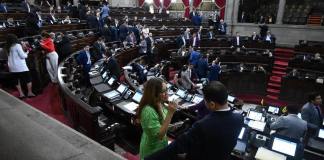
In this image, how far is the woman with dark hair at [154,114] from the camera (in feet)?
6.92

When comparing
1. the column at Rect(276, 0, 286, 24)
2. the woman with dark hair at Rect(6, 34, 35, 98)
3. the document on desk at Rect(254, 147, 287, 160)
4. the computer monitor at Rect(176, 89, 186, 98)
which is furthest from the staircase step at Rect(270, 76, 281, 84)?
the woman with dark hair at Rect(6, 34, 35, 98)

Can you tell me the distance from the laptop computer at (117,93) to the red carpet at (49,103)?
931 mm

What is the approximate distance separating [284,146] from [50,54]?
18.0 ft

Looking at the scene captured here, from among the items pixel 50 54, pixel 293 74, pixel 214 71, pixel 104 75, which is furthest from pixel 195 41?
Answer: pixel 50 54

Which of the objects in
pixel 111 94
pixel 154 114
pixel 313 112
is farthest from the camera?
pixel 111 94

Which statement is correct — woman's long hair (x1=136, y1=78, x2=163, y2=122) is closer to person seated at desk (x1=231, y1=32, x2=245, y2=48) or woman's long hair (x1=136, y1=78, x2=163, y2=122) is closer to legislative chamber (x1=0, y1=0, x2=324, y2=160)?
legislative chamber (x1=0, y1=0, x2=324, y2=160)

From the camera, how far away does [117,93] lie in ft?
18.0

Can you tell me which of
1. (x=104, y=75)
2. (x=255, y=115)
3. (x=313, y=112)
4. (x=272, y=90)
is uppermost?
(x=104, y=75)

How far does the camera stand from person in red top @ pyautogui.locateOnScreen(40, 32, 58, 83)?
20.7 ft

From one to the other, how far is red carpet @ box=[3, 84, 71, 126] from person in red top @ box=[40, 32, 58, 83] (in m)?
0.47

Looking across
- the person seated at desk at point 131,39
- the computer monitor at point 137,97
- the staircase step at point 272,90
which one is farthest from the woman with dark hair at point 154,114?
the staircase step at point 272,90

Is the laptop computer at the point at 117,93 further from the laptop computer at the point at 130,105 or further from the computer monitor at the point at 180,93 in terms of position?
the computer monitor at the point at 180,93

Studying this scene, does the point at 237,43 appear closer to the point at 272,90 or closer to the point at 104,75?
the point at 272,90

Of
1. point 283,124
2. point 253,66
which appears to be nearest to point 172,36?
point 253,66
